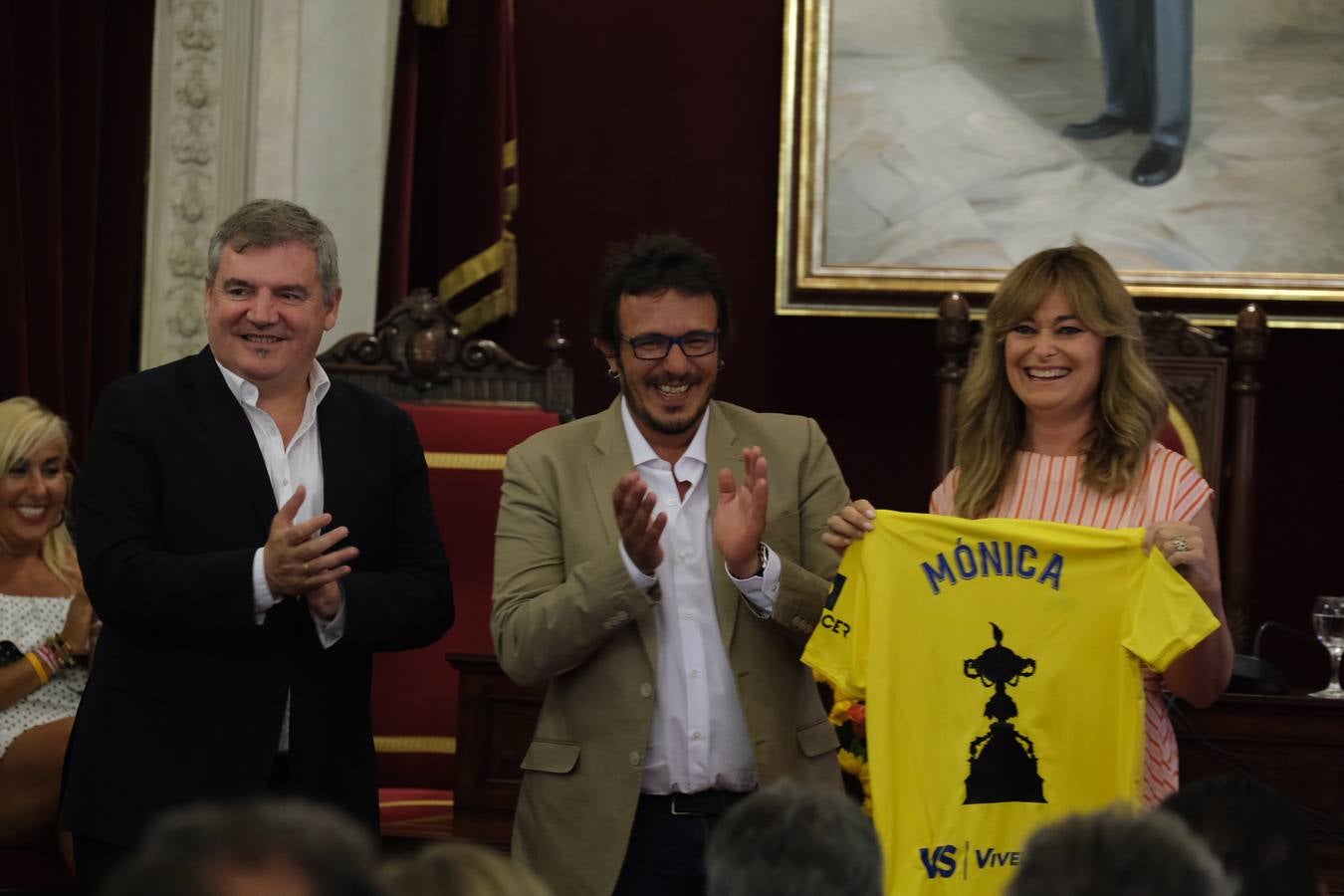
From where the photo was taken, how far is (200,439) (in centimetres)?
254

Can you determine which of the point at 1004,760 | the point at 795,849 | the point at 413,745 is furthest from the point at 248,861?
the point at 413,745

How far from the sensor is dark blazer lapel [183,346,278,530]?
2.55 m

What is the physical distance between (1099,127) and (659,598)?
3257 mm

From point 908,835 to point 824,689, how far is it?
1169 millimetres

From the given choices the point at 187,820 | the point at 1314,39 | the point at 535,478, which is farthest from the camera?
the point at 1314,39

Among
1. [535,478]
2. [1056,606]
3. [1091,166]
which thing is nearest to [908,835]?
[1056,606]

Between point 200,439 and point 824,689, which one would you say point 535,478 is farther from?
point 824,689

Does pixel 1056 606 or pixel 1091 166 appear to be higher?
pixel 1091 166

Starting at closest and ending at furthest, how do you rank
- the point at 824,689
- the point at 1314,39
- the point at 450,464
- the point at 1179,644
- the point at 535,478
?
the point at 1179,644 < the point at 535,478 < the point at 824,689 < the point at 450,464 < the point at 1314,39

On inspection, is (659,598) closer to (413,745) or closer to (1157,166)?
(413,745)

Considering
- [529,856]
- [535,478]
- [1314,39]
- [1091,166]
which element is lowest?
[529,856]

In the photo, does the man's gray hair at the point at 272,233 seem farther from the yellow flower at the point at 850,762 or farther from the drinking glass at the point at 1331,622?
the drinking glass at the point at 1331,622

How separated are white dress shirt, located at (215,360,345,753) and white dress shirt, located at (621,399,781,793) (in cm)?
48

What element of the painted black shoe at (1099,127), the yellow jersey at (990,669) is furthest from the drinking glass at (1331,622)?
the painted black shoe at (1099,127)
